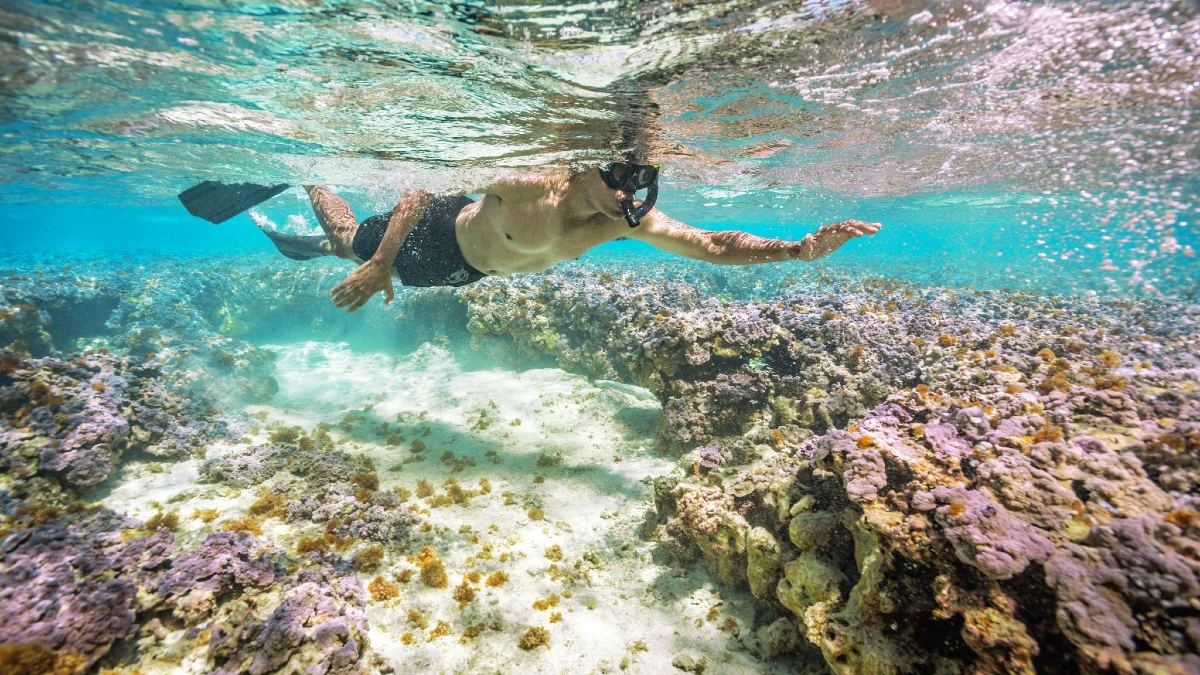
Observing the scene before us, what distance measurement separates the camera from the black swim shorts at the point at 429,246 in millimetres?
6145

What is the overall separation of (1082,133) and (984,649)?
59.0ft

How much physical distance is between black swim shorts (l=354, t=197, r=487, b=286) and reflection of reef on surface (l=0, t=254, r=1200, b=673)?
10.8ft

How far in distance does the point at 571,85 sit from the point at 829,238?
14.7ft

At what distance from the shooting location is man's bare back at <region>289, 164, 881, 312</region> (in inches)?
186

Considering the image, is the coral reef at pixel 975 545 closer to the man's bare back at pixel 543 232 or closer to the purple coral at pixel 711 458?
the purple coral at pixel 711 458

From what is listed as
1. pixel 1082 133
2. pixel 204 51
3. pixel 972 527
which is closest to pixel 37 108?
pixel 204 51

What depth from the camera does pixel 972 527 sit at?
267cm

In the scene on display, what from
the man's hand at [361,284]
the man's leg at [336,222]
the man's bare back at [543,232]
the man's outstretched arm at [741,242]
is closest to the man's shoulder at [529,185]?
the man's bare back at [543,232]

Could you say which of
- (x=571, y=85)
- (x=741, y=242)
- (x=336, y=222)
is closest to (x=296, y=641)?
(x=741, y=242)

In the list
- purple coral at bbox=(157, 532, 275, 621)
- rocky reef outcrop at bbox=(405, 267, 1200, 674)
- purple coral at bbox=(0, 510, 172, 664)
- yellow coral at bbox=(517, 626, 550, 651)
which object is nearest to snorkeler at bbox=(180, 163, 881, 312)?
rocky reef outcrop at bbox=(405, 267, 1200, 674)

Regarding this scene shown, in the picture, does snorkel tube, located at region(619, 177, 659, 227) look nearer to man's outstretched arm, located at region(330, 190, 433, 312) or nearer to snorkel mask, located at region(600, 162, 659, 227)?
snorkel mask, located at region(600, 162, 659, 227)

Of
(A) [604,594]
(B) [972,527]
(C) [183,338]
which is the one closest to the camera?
(B) [972,527]

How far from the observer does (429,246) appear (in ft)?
20.2

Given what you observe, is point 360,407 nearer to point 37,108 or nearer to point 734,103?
point 37,108
